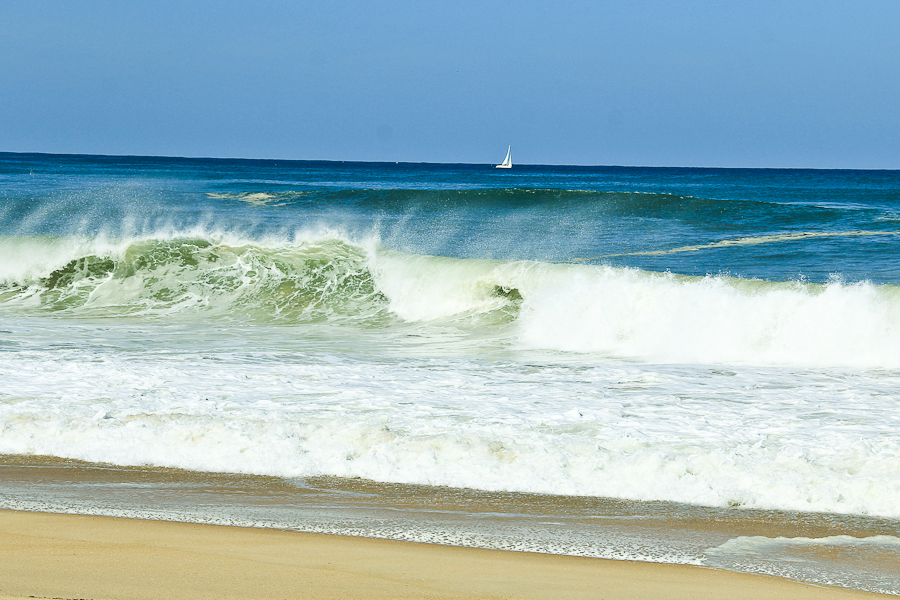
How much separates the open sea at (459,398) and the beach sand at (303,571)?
18cm

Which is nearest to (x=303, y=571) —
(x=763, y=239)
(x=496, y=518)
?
(x=496, y=518)

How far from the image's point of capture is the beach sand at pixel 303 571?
3.05m

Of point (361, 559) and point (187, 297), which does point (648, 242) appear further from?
point (361, 559)

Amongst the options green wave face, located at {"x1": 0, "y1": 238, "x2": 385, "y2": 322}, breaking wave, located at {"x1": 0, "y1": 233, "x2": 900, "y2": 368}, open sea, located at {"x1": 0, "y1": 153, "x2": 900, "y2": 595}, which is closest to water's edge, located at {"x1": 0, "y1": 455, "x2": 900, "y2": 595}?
open sea, located at {"x1": 0, "y1": 153, "x2": 900, "y2": 595}

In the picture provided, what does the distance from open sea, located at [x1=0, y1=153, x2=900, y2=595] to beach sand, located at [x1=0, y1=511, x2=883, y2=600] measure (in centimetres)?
18

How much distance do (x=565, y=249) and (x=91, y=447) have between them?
1444cm

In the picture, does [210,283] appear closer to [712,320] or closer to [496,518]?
[712,320]

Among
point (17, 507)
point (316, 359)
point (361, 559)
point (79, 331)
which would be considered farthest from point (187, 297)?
point (361, 559)

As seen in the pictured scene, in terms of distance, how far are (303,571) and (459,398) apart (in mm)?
2993

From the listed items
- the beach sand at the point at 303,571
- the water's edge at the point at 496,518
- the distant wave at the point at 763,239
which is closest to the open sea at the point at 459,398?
the water's edge at the point at 496,518

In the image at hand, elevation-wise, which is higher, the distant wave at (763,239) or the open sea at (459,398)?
the distant wave at (763,239)

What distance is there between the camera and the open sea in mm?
4023

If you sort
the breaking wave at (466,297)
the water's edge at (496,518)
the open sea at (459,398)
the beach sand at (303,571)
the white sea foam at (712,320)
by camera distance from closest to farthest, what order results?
the beach sand at (303,571)
the water's edge at (496,518)
the open sea at (459,398)
the white sea foam at (712,320)
the breaking wave at (466,297)

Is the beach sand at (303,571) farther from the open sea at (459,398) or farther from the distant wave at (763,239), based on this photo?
the distant wave at (763,239)
